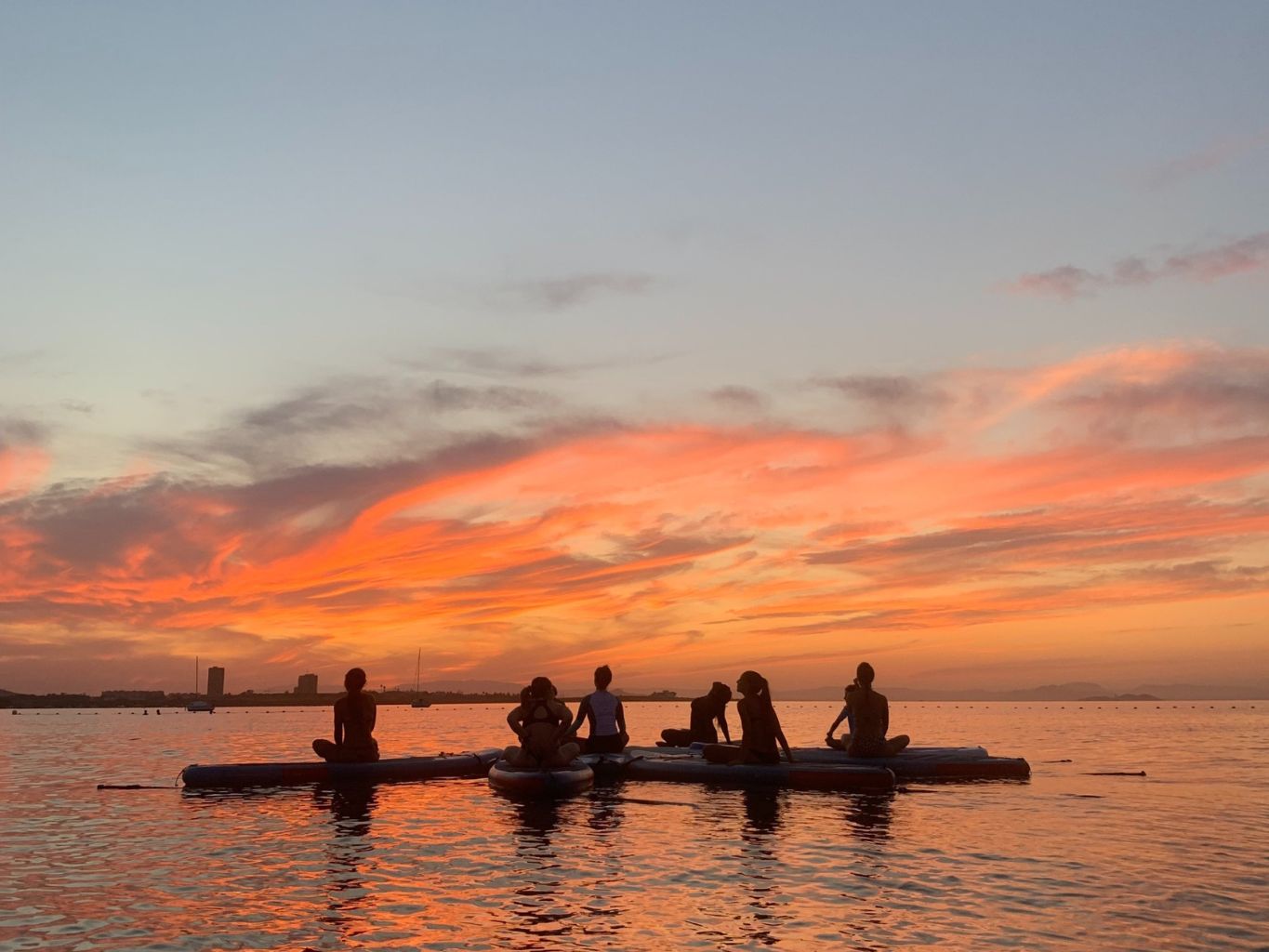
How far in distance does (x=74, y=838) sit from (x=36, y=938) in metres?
10.3

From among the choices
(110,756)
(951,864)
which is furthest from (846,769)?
(110,756)

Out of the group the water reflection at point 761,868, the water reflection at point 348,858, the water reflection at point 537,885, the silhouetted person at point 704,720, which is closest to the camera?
the water reflection at point 537,885


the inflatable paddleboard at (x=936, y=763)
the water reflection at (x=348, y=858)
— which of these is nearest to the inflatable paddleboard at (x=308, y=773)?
the water reflection at (x=348, y=858)

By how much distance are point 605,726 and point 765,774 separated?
5.38 metres

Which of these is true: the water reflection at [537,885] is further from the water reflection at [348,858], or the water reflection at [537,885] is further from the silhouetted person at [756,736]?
the silhouetted person at [756,736]

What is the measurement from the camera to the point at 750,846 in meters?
19.8

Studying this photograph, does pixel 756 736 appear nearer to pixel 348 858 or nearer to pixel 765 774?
pixel 765 774

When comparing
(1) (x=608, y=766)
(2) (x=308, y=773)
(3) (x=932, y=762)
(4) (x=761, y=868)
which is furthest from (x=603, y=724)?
(4) (x=761, y=868)

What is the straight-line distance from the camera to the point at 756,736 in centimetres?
2850

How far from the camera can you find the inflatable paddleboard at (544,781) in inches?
1037

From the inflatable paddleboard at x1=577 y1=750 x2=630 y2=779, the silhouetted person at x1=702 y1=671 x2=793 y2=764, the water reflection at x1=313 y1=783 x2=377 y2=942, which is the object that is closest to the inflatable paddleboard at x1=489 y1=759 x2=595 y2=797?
→ the inflatable paddleboard at x1=577 y1=750 x2=630 y2=779

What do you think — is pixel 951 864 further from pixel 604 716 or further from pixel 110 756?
pixel 110 756

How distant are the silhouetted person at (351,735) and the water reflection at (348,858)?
0.96 meters

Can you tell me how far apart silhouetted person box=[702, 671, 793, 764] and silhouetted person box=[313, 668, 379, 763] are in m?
9.30
